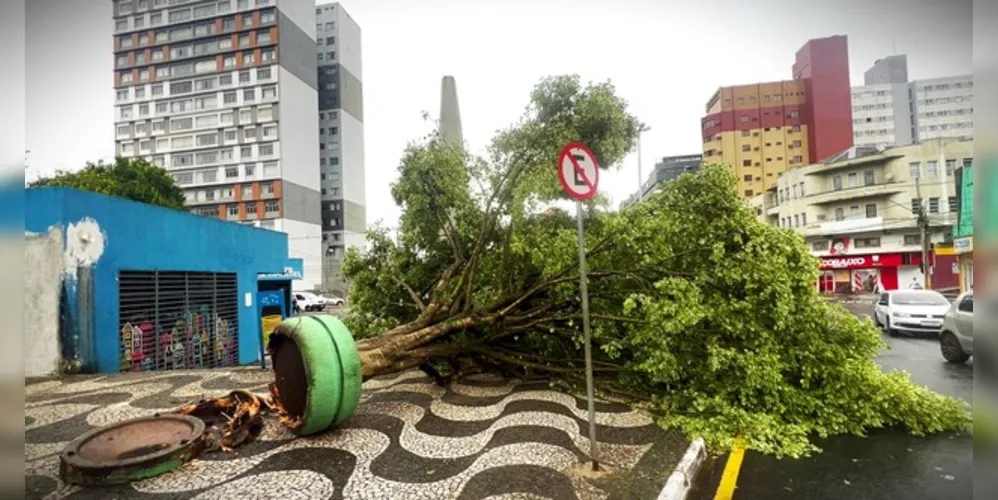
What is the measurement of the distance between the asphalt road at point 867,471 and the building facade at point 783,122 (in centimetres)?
6676

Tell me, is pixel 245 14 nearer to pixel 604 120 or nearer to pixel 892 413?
pixel 604 120

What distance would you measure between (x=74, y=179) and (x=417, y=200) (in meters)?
33.9

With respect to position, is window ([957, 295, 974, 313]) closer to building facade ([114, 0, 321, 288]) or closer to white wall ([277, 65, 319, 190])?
building facade ([114, 0, 321, 288])

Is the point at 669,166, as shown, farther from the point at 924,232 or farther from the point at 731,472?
the point at 731,472

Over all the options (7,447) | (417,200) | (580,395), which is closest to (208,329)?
(417,200)

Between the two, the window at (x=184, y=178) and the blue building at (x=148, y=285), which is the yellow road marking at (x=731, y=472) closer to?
the blue building at (x=148, y=285)

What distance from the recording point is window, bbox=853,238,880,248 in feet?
122

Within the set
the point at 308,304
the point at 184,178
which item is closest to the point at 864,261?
the point at 308,304

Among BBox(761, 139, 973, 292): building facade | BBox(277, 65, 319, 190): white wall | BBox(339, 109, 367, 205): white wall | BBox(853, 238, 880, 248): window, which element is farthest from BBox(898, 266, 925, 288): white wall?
BBox(339, 109, 367, 205): white wall

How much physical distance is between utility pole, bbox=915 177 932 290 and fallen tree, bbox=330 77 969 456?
3042 cm

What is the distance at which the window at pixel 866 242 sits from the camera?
37094 millimetres

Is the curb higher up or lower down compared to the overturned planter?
lower down

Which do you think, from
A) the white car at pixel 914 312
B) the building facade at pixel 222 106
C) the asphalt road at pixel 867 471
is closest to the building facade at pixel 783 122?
the white car at pixel 914 312

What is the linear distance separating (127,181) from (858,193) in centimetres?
5904
